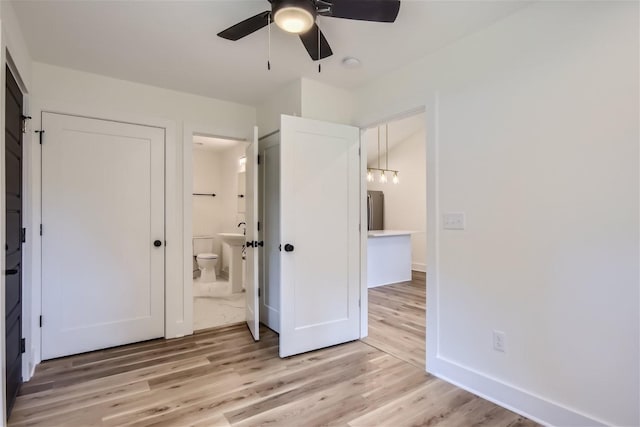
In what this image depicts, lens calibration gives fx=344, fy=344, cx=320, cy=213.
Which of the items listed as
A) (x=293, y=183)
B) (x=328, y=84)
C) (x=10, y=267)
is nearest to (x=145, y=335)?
(x=10, y=267)

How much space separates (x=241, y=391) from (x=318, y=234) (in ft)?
4.36

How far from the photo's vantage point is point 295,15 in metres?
1.73

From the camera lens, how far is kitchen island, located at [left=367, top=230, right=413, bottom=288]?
554 centimetres

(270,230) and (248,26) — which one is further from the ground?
(248,26)

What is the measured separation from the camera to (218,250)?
21.6 feet

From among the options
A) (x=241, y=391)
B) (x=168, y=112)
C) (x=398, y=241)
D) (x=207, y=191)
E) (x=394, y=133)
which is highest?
(x=394, y=133)

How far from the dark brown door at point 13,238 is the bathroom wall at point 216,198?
157 inches

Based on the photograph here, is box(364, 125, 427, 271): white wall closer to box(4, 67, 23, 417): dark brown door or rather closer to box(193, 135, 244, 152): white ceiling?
box(193, 135, 244, 152): white ceiling

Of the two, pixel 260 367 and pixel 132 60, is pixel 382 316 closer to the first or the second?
pixel 260 367

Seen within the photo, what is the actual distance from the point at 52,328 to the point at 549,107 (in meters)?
→ 3.87

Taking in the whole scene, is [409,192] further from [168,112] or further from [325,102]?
[168,112]

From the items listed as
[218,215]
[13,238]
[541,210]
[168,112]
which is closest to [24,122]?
[13,238]

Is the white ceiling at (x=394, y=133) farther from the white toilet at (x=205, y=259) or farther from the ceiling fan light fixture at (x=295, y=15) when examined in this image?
the ceiling fan light fixture at (x=295, y=15)

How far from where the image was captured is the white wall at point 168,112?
108 inches
